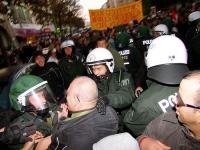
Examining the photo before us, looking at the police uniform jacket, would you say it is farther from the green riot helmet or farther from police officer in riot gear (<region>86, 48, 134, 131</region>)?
police officer in riot gear (<region>86, 48, 134, 131</region>)

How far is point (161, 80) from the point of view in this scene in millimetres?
2811

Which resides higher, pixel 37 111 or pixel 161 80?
pixel 161 80

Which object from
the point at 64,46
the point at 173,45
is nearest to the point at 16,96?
the point at 173,45

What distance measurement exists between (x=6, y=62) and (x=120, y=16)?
6276 mm

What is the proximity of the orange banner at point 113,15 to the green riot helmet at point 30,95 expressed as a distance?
14546 millimetres

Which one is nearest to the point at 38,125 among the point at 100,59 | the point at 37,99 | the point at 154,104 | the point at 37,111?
the point at 37,111

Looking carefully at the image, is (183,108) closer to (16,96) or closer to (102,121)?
(102,121)

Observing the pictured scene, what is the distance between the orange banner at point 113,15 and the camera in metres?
17.9

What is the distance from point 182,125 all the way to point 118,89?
1924mm

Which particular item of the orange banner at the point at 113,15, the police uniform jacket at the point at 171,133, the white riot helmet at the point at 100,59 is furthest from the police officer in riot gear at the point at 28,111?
the orange banner at the point at 113,15

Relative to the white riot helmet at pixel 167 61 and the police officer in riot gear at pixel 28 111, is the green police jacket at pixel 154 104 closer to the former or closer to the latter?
the white riot helmet at pixel 167 61

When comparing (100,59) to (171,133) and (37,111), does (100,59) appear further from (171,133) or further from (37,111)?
(171,133)

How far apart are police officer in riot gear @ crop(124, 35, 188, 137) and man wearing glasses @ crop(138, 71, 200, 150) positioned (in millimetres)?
370

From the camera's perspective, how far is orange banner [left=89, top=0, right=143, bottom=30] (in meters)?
17.9
